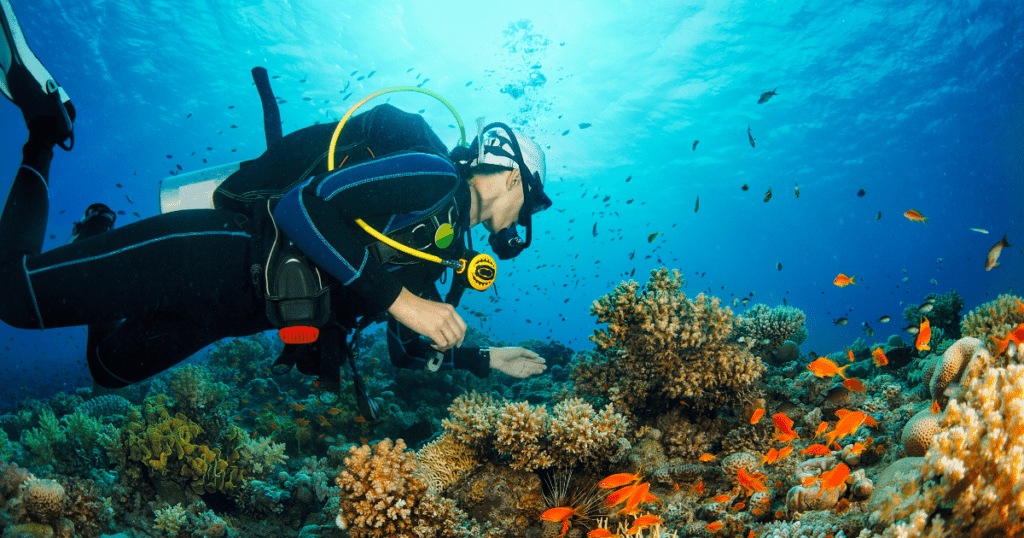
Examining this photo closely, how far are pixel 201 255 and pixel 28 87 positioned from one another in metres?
2.00

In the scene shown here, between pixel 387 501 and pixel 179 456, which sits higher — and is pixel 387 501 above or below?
below

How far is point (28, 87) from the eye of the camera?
3.05m

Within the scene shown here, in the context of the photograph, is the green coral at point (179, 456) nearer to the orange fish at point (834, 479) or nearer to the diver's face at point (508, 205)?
the diver's face at point (508, 205)

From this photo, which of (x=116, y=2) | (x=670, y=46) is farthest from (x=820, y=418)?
(x=116, y=2)

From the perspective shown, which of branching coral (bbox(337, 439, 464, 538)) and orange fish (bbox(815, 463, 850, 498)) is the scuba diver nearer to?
branching coral (bbox(337, 439, 464, 538))

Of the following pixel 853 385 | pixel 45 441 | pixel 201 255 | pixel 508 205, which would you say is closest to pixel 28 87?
pixel 201 255

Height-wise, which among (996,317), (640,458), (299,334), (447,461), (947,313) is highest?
(947,313)

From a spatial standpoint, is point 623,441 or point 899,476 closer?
point 899,476

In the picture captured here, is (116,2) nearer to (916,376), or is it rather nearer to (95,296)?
(95,296)

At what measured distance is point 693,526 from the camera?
10.1 feet

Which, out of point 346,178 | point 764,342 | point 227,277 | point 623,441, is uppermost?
point 764,342

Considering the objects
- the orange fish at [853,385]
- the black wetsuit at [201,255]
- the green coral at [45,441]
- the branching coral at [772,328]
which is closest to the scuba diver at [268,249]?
the black wetsuit at [201,255]

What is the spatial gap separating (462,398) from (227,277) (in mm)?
2616

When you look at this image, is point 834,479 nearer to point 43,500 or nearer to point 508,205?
point 508,205
